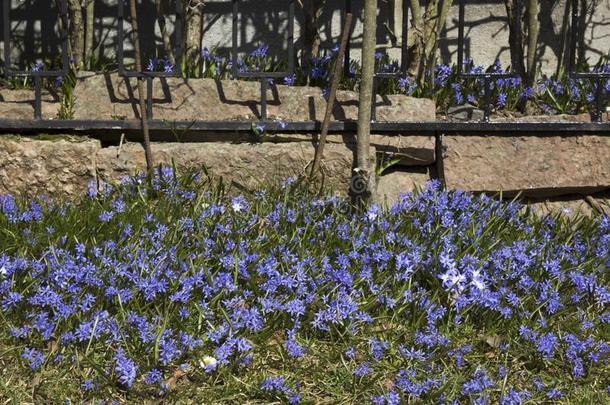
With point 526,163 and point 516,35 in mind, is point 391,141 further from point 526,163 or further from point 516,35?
point 516,35

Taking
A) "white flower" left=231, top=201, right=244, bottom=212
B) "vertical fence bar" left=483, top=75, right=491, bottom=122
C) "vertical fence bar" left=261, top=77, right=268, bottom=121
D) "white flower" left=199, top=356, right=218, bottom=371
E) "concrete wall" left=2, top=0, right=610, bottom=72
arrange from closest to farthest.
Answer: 1. "white flower" left=199, top=356, right=218, bottom=371
2. "white flower" left=231, top=201, right=244, bottom=212
3. "vertical fence bar" left=261, top=77, right=268, bottom=121
4. "vertical fence bar" left=483, top=75, right=491, bottom=122
5. "concrete wall" left=2, top=0, right=610, bottom=72

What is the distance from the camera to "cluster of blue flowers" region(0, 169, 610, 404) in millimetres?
3131

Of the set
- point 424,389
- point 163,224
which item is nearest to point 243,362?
point 424,389

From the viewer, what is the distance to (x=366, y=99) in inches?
168

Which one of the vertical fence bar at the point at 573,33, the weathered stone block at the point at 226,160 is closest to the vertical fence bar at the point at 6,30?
the weathered stone block at the point at 226,160

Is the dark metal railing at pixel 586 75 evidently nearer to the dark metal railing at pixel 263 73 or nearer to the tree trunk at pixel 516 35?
the tree trunk at pixel 516 35

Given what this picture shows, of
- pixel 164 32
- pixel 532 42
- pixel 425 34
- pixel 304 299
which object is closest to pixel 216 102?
pixel 164 32

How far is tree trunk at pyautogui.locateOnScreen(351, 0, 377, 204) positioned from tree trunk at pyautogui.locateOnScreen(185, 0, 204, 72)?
878 mm

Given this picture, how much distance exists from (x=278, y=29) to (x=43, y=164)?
1541mm

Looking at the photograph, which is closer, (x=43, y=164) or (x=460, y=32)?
(x=43, y=164)

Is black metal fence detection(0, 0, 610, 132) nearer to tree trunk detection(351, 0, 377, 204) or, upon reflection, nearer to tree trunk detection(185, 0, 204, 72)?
tree trunk detection(351, 0, 377, 204)

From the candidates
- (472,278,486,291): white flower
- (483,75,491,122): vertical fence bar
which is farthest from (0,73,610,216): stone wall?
(472,278,486,291): white flower

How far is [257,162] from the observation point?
4.36m

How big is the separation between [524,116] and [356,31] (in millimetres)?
1087
